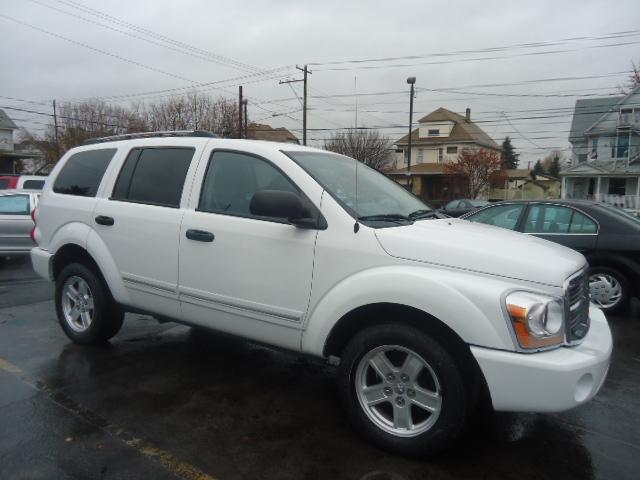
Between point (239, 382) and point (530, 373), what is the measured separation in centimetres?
234

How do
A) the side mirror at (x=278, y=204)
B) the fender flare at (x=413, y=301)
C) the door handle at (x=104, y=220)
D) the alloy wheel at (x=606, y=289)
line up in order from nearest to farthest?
the fender flare at (x=413, y=301) < the side mirror at (x=278, y=204) < the door handle at (x=104, y=220) < the alloy wheel at (x=606, y=289)

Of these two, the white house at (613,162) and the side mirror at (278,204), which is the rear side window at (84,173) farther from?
the white house at (613,162)

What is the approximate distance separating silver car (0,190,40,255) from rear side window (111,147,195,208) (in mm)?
6257

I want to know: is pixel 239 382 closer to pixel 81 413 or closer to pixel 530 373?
pixel 81 413

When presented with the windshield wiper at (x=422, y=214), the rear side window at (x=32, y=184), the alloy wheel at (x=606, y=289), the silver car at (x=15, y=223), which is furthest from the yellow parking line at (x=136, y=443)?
the rear side window at (x=32, y=184)

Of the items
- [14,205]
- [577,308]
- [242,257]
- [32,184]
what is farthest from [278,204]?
[32,184]

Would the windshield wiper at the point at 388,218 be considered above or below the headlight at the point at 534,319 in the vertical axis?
above

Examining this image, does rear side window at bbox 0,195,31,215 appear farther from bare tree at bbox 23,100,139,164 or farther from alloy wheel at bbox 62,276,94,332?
bare tree at bbox 23,100,139,164

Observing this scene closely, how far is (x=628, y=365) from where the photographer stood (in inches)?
191

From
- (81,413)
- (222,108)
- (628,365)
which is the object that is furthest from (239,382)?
(222,108)

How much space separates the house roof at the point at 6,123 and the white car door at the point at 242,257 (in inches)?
2370

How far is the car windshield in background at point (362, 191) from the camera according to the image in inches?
135

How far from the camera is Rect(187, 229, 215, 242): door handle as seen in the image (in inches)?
147

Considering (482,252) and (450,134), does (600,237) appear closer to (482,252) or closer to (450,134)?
(482,252)
